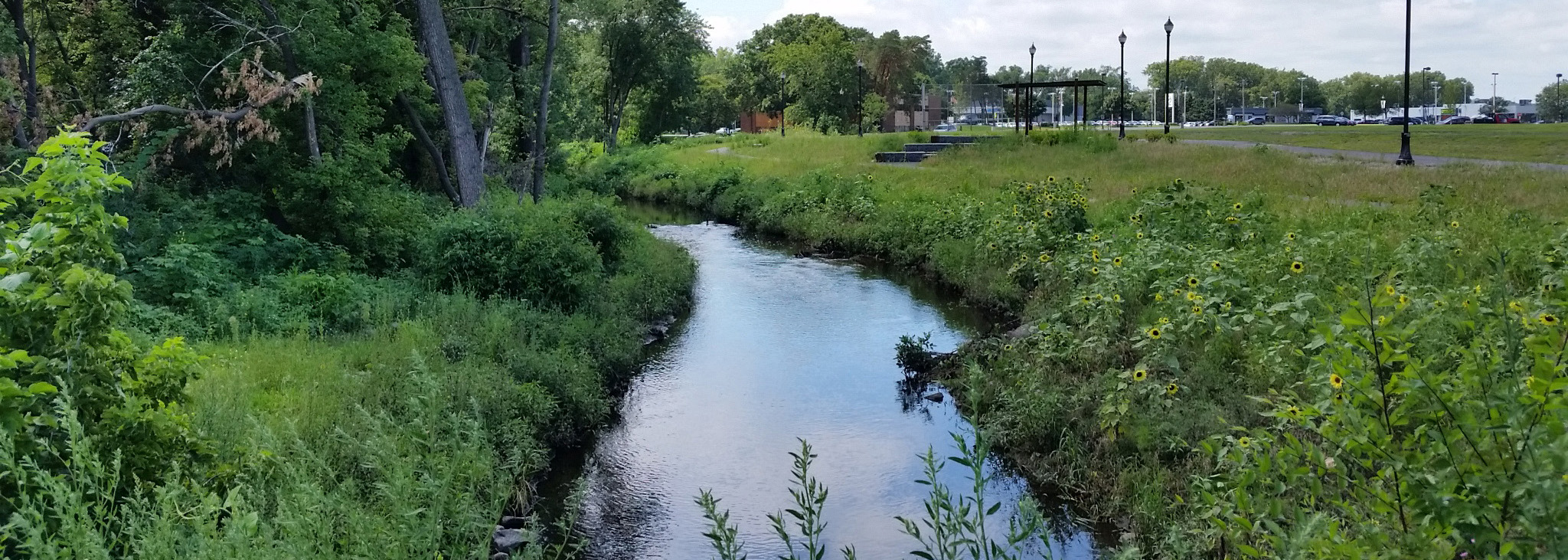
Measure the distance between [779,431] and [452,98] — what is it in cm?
957

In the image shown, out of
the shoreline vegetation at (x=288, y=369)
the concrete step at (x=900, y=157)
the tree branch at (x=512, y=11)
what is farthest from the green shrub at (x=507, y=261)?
the concrete step at (x=900, y=157)

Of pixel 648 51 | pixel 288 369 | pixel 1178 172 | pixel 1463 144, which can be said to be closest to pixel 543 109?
pixel 288 369

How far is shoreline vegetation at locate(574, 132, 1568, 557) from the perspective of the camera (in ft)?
10.3

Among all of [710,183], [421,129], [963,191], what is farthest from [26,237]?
[710,183]

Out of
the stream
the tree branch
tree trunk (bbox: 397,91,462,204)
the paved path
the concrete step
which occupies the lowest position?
the stream

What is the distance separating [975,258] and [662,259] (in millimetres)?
4901

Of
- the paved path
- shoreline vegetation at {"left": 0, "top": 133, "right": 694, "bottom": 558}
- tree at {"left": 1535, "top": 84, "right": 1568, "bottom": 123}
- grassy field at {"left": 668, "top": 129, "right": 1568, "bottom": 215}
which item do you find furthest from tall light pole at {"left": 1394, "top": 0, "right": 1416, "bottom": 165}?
tree at {"left": 1535, "top": 84, "right": 1568, "bottom": 123}

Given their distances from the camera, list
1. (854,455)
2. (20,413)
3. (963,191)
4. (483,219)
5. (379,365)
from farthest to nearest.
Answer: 1. (963,191)
2. (483,219)
3. (854,455)
4. (379,365)
5. (20,413)

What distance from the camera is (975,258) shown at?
637 inches

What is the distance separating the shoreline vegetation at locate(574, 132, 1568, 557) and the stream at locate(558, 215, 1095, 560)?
649 millimetres

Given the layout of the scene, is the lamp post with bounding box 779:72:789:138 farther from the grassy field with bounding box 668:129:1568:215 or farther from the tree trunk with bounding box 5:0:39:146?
the tree trunk with bounding box 5:0:39:146

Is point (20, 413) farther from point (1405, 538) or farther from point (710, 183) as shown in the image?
point (710, 183)

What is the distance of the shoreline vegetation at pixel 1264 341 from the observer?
3133mm

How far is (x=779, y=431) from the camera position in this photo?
383 inches
